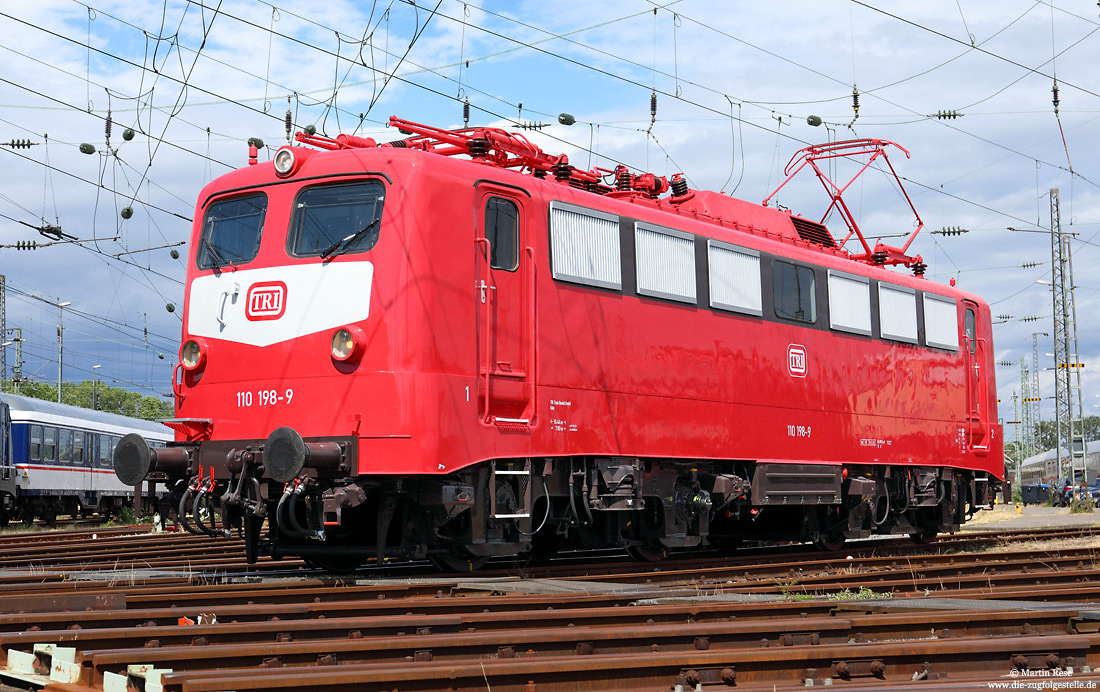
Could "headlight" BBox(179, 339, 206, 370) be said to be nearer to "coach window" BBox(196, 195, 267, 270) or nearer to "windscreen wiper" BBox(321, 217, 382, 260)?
"coach window" BBox(196, 195, 267, 270)

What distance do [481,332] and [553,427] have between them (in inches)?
48.3

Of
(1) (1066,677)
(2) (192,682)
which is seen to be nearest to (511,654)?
(2) (192,682)

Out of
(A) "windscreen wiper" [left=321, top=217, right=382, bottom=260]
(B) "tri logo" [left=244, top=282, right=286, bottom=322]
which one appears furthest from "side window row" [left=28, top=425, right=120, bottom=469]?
(A) "windscreen wiper" [left=321, top=217, right=382, bottom=260]

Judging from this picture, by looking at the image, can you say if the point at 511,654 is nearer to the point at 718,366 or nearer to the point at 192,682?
the point at 192,682

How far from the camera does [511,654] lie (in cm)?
579

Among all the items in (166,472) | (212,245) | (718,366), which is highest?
(212,245)

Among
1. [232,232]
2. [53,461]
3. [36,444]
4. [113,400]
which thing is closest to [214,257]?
[232,232]

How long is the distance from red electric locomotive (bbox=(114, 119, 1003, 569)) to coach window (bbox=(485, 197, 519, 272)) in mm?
23

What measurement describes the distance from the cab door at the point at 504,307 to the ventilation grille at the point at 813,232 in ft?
19.6

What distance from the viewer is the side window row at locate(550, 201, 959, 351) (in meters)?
11.6

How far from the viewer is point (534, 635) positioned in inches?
237

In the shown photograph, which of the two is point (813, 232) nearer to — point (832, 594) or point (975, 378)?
point (975, 378)

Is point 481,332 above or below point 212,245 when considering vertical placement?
below

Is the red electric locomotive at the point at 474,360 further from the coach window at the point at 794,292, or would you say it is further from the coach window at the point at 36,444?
the coach window at the point at 36,444
